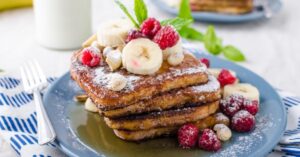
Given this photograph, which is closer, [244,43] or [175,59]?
[175,59]

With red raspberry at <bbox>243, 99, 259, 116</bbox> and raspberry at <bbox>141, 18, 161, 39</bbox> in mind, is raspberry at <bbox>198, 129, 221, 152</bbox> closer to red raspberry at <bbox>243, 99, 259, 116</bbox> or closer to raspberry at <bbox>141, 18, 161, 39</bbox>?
red raspberry at <bbox>243, 99, 259, 116</bbox>

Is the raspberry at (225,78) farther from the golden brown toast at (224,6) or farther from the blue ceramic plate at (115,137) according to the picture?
the golden brown toast at (224,6)

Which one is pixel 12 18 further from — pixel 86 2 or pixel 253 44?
pixel 253 44

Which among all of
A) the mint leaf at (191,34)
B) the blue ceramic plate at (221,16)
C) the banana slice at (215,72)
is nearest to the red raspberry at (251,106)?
the banana slice at (215,72)

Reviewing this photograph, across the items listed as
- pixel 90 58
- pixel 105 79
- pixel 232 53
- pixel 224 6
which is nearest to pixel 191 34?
pixel 232 53

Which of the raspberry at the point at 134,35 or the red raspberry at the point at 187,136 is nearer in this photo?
the red raspberry at the point at 187,136

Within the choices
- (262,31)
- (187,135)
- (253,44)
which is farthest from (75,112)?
(262,31)

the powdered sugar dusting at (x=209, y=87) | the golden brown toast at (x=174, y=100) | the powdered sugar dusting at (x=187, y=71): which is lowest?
the golden brown toast at (x=174, y=100)

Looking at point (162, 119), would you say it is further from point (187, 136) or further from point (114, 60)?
point (114, 60)

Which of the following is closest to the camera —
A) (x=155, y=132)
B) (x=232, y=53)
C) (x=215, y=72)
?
(x=155, y=132)
